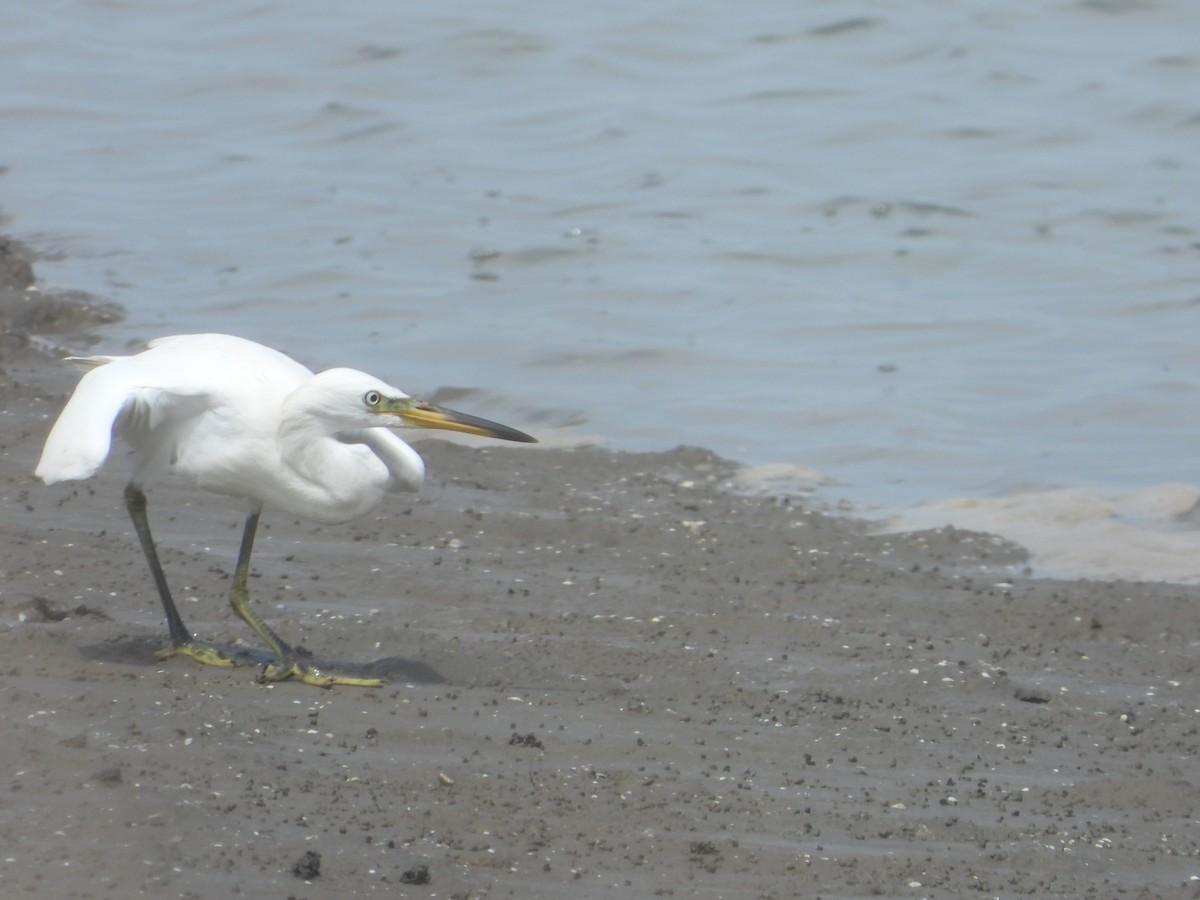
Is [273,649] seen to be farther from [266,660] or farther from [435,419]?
[435,419]

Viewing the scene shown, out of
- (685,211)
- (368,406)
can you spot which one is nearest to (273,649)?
(368,406)

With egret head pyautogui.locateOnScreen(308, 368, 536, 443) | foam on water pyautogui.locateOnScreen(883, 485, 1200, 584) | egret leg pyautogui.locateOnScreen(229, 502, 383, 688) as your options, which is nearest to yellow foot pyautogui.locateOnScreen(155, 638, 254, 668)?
egret leg pyautogui.locateOnScreen(229, 502, 383, 688)

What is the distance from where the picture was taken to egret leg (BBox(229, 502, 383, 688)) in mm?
5641

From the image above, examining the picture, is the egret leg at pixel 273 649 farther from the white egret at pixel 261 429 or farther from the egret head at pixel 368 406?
the egret head at pixel 368 406

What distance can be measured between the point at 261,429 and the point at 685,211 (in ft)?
32.2

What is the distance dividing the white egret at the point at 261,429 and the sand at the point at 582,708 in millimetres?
548

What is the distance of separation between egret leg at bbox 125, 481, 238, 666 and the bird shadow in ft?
0.17

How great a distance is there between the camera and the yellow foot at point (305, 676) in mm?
5621

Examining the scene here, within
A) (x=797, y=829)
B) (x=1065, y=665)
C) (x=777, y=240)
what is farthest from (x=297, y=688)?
(x=777, y=240)

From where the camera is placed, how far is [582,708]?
5605mm

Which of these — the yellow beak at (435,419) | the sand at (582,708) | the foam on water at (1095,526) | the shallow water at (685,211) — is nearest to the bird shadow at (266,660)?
the sand at (582,708)

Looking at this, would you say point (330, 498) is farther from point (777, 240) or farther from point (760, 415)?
point (777, 240)

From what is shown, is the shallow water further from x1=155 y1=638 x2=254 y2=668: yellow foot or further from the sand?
x1=155 y1=638 x2=254 y2=668: yellow foot

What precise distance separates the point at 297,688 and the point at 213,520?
6.71 feet
